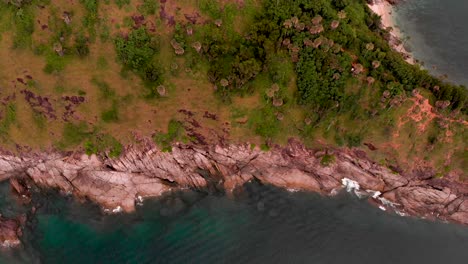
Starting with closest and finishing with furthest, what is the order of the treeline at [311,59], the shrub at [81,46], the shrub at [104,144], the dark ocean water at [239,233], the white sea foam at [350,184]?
1. the dark ocean water at [239,233]
2. the shrub at [81,46]
3. the treeline at [311,59]
4. the shrub at [104,144]
5. the white sea foam at [350,184]

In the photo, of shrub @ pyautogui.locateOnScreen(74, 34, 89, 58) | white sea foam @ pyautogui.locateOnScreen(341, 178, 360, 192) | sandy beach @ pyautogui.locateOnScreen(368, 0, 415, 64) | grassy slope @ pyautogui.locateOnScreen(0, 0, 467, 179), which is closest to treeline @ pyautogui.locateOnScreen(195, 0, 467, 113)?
grassy slope @ pyautogui.locateOnScreen(0, 0, 467, 179)

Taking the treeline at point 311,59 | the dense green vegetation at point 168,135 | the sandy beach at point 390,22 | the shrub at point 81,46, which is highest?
the sandy beach at point 390,22

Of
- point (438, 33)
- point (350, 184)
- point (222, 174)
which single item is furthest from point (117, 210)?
point (438, 33)

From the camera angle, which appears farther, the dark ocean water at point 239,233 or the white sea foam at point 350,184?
the white sea foam at point 350,184

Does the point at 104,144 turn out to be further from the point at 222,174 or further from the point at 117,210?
the point at 222,174

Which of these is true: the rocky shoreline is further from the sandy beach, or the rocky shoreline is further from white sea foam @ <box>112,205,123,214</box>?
the sandy beach

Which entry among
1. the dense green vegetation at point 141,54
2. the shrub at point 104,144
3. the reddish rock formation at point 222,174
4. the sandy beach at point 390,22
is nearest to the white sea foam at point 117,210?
the reddish rock formation at point 222,174

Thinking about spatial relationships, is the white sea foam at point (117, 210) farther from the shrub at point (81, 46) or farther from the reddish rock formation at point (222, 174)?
the shrub at point (81, 46)
